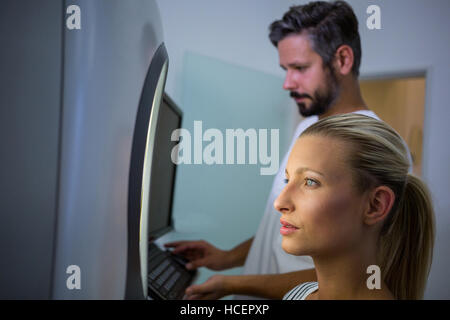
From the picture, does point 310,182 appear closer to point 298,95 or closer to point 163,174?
point 298,95

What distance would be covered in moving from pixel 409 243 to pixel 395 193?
0.11 m

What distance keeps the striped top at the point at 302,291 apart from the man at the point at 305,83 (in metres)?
0.01

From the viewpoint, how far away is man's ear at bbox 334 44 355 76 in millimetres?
756

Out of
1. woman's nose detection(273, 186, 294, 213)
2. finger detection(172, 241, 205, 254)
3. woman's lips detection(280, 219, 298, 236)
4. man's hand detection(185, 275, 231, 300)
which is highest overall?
woman's nose detection(273, 186, 294, 213)

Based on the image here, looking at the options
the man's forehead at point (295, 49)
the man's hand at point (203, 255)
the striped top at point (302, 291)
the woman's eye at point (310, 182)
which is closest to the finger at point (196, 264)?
the man's hand at point (203, 255)

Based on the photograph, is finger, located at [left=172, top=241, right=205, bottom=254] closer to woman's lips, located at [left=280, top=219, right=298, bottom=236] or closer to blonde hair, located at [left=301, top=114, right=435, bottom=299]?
woman's lips, located at [left=280, top=219, right=298, bottom=236]

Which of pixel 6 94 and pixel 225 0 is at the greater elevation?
pixel 225 0

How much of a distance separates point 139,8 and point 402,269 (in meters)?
0.66

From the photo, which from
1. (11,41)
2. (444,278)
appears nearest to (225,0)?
(11,41)

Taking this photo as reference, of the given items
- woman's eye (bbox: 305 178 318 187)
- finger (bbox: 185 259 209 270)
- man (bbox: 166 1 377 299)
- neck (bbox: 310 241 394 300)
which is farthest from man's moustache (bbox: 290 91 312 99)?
finger (bbox: 185 259 209 270)

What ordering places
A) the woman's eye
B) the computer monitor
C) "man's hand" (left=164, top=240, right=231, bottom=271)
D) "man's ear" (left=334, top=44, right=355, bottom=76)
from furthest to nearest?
"man's hand" (left=164, top=240, right=231, bottom=271)
"man's ear" (left=334, top=44, right=355, bottom=76)
the woman's eye
the computer monitor

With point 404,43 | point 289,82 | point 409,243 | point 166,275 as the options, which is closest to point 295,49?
point 289,82

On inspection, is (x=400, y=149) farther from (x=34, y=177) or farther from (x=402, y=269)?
(x=34, y=177)
